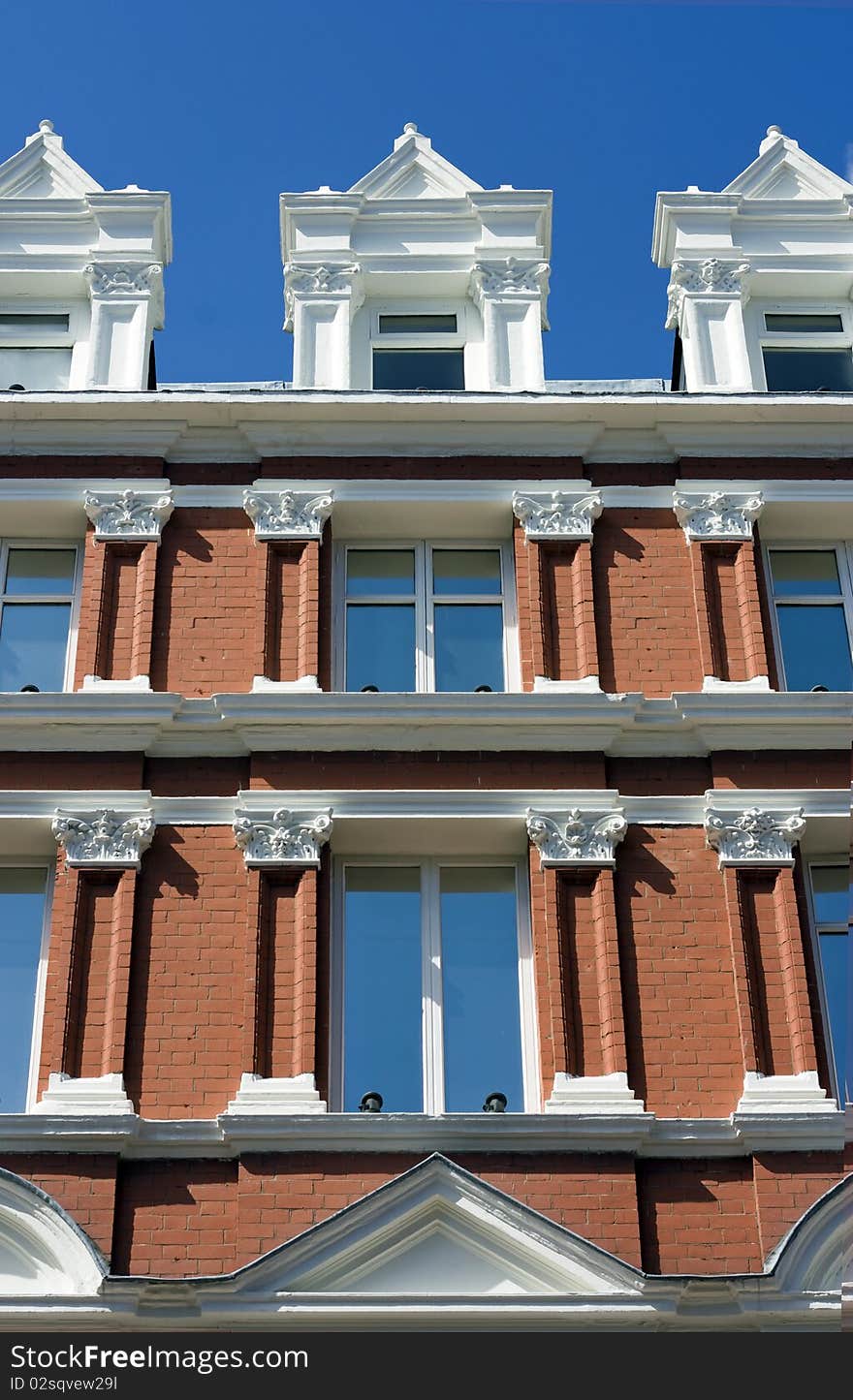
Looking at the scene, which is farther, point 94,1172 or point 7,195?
point 7,195

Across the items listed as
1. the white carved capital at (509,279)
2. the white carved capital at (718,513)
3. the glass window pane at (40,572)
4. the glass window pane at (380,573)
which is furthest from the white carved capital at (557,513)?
the glass window pane at (40,572)

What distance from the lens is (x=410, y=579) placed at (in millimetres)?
17516

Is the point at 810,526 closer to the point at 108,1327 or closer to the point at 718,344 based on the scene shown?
the point at 718,344

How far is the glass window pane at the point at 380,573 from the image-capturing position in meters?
17.4

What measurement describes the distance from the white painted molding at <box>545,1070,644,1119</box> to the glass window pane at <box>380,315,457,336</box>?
793cm

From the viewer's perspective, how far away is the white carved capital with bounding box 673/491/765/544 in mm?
17188

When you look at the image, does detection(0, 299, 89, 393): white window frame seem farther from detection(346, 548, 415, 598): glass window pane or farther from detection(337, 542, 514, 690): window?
detection(337, 542, 514, 690): window

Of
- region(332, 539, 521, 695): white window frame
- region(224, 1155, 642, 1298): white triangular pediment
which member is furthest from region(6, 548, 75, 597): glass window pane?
region(224, 1155, 642, 1298): white triangular pediment

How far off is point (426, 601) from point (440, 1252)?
5939mm

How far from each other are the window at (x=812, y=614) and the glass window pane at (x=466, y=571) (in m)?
2.45

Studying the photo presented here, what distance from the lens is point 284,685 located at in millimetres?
16234

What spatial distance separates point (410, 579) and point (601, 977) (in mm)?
4406

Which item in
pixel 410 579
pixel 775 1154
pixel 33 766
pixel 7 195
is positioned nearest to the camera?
pixel 775 1154
